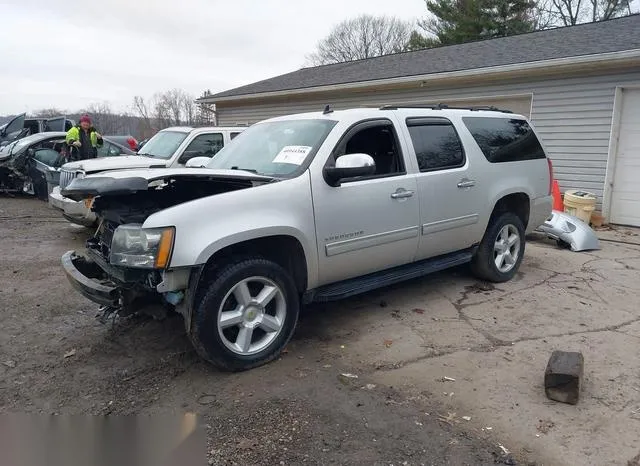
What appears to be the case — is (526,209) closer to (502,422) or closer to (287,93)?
(502,422)

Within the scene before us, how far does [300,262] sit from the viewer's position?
157 inches

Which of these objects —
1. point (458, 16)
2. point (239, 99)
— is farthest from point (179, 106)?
point (239, 99)

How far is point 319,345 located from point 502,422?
1.58 m

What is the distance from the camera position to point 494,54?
11789 mm

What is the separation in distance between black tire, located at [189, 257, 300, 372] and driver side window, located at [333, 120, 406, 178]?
1.34 meters

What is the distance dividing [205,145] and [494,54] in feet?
23.7

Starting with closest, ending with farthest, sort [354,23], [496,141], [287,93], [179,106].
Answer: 1. [496,141]
2. [287,93]
3. [354,23]
4. [179,106]

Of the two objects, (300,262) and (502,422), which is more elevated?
(300,262)

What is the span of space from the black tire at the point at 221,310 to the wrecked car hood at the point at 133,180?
64cm

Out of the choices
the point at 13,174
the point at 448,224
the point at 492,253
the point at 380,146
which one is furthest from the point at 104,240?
the point at 13,174

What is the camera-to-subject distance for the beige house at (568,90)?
9.20 m

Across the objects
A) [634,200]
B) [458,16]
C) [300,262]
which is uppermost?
[458,16]

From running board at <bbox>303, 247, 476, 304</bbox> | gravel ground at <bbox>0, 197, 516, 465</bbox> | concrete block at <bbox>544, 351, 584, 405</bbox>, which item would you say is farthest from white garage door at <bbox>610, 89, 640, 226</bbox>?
concrete block at <bbox>544, 351, 584, 405</bbox>

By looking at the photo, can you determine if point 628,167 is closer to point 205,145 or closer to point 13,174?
point 205,145
